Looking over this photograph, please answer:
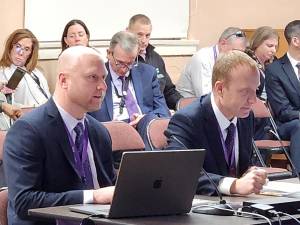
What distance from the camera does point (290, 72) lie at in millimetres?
7504

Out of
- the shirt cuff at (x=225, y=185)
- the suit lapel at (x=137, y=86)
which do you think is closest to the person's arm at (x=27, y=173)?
the shirt cuff at (x=225, y=185)

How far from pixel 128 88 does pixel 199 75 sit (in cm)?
138

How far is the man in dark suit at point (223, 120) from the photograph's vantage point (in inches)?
147

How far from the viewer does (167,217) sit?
290 centimetres

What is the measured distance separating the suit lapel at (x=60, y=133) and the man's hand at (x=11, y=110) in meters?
2.28

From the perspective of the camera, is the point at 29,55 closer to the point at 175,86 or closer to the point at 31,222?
the point at 175,86

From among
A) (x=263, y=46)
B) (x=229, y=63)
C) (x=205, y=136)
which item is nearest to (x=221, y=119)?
(x=205, y=136)

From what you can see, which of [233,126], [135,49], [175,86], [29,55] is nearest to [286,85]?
[175,86]

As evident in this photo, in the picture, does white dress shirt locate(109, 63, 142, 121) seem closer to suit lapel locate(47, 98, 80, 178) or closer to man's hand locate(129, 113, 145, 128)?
man's hand locate(129, 113, 145, 128)

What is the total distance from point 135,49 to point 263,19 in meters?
3.24

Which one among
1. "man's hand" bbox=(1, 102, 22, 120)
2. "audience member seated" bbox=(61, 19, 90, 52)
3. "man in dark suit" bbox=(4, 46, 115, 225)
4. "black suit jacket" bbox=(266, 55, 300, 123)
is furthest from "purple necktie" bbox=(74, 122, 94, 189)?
"black suit jacket" bbox=(266, 55, 300, 123)

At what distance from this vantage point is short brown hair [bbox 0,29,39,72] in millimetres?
6629

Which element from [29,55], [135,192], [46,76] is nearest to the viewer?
[135,192]

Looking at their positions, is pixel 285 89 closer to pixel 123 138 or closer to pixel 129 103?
pixel 129 103
